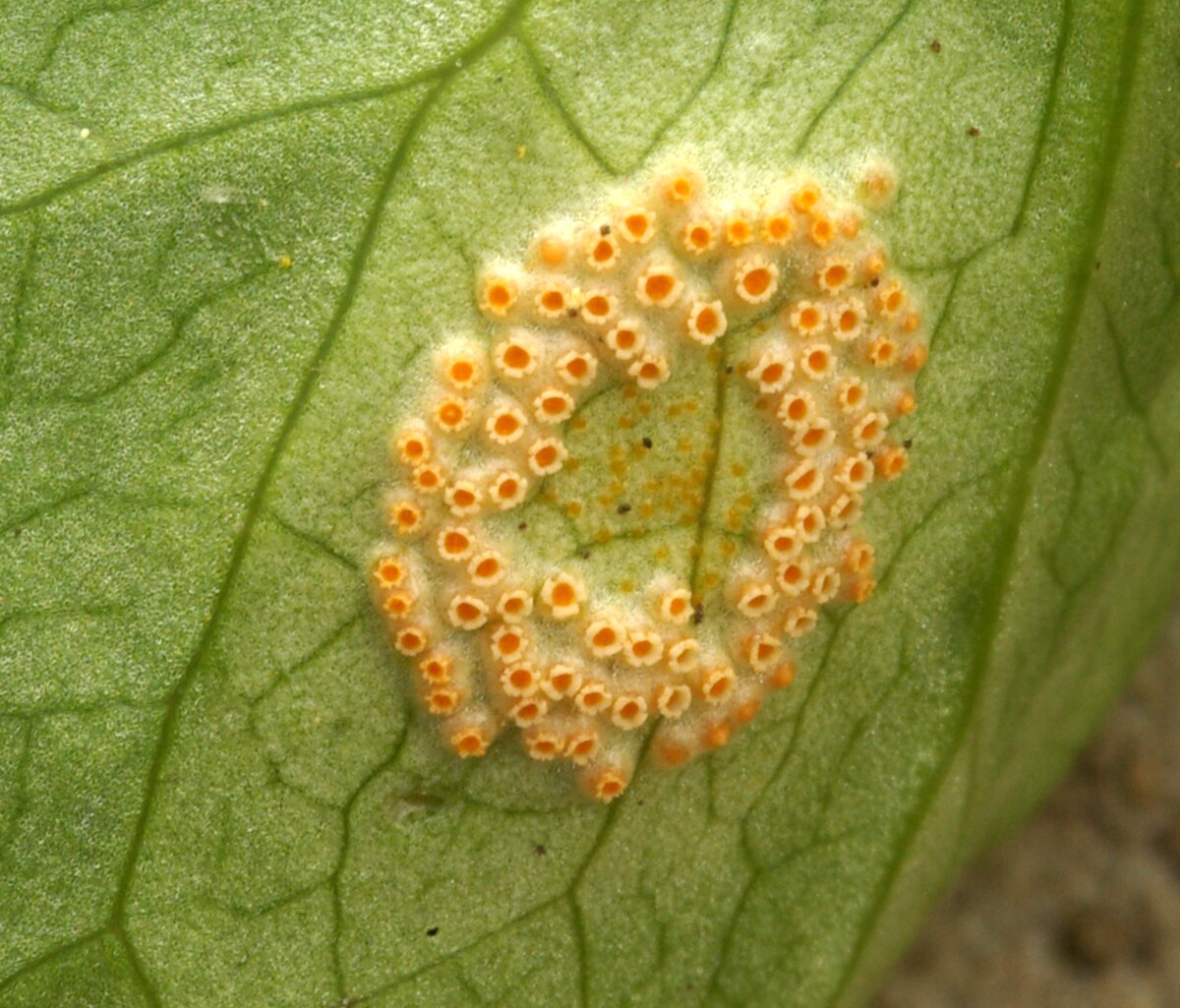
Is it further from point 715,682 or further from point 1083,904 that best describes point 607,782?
point 1083,904

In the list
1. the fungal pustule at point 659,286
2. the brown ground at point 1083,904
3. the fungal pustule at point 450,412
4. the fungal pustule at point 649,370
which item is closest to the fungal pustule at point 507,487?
the fungal pustule at point 450,412

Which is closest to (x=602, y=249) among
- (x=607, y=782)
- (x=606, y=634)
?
(x=606, y=634)

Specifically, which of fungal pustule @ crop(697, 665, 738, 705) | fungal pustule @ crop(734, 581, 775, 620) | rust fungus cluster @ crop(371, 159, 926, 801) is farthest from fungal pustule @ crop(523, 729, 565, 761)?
fungal pustule @ crop(734, 581, 775, 620)

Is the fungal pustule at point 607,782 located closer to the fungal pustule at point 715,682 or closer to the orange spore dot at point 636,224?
the fungal pustule at point 715,682

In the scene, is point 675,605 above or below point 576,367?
below

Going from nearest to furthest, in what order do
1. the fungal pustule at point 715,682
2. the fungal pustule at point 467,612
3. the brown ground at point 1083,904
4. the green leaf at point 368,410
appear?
1. the green leaf at point 368,410
2. the fungal pustule at point 467,612
3. the fungal pustule at point 715,682
4. the brown ground at point 1083,904
